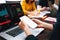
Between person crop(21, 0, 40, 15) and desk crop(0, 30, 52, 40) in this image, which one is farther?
person crop(21, 0, 40, 15)

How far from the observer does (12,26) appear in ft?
4.45

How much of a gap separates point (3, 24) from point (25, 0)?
4.14 ft

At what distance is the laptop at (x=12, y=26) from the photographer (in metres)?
1.10

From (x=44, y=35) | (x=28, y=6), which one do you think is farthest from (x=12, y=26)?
(x=28, y=6)

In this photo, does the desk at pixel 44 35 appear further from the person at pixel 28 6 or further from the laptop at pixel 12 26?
the person at pixel 28 6

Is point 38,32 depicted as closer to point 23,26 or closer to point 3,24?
point 23,26

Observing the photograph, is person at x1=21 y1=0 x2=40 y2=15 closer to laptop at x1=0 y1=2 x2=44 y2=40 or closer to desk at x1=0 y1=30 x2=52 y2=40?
laptop at x1=0 y1=2 x2=44 y2=40

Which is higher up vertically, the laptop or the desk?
the laptop

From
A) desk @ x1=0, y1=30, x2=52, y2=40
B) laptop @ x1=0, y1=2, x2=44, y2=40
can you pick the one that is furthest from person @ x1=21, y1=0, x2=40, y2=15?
desk @ x1=0, y1=30, x2=52, y2=40

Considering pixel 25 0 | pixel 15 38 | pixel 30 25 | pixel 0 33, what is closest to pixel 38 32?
pixel 30 25

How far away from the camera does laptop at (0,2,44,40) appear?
1100 millimetres

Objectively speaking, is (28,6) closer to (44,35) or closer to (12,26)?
(12,26)

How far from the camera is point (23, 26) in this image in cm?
110

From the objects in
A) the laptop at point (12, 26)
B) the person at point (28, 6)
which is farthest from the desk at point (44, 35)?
the person at point (28, 6)
